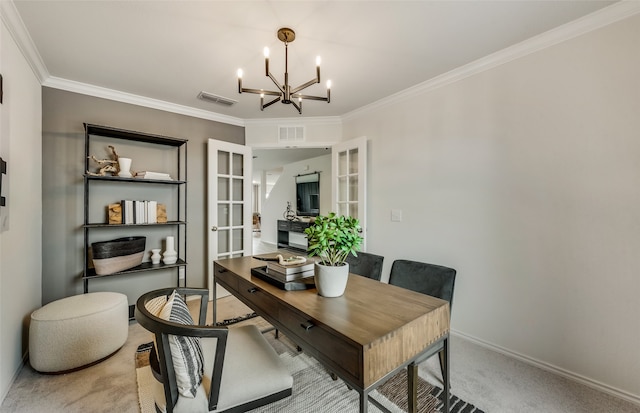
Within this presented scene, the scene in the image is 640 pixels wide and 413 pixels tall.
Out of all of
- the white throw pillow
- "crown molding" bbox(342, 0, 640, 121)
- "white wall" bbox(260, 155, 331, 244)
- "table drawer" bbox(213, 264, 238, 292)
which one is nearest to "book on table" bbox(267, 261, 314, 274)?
"table drawer" bbox(213, 264, 238, 292)

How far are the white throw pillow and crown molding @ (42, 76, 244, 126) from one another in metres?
Result: 2.89

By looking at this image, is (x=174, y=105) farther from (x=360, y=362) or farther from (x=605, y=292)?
(x=605, y=292)

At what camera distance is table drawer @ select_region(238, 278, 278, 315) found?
1.46m

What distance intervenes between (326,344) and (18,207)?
2.50m

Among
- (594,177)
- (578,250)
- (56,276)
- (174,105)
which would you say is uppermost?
(174,105)

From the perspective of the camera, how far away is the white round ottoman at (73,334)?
1.95m

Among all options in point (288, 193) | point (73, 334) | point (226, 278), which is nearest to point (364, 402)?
point (226, 278)

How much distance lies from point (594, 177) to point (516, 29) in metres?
1.18

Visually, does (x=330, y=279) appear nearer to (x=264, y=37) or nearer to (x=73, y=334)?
(x=264, y=37)

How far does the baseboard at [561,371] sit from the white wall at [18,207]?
3.54 metres

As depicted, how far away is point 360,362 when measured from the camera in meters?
0.93

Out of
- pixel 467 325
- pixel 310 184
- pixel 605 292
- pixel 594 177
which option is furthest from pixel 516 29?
pixel 310 184

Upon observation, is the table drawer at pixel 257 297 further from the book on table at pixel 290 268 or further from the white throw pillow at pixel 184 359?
the white throw pillow at pixel 184 359

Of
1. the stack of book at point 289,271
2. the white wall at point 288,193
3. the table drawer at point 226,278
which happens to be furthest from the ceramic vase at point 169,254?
the white wall at point 288,193
